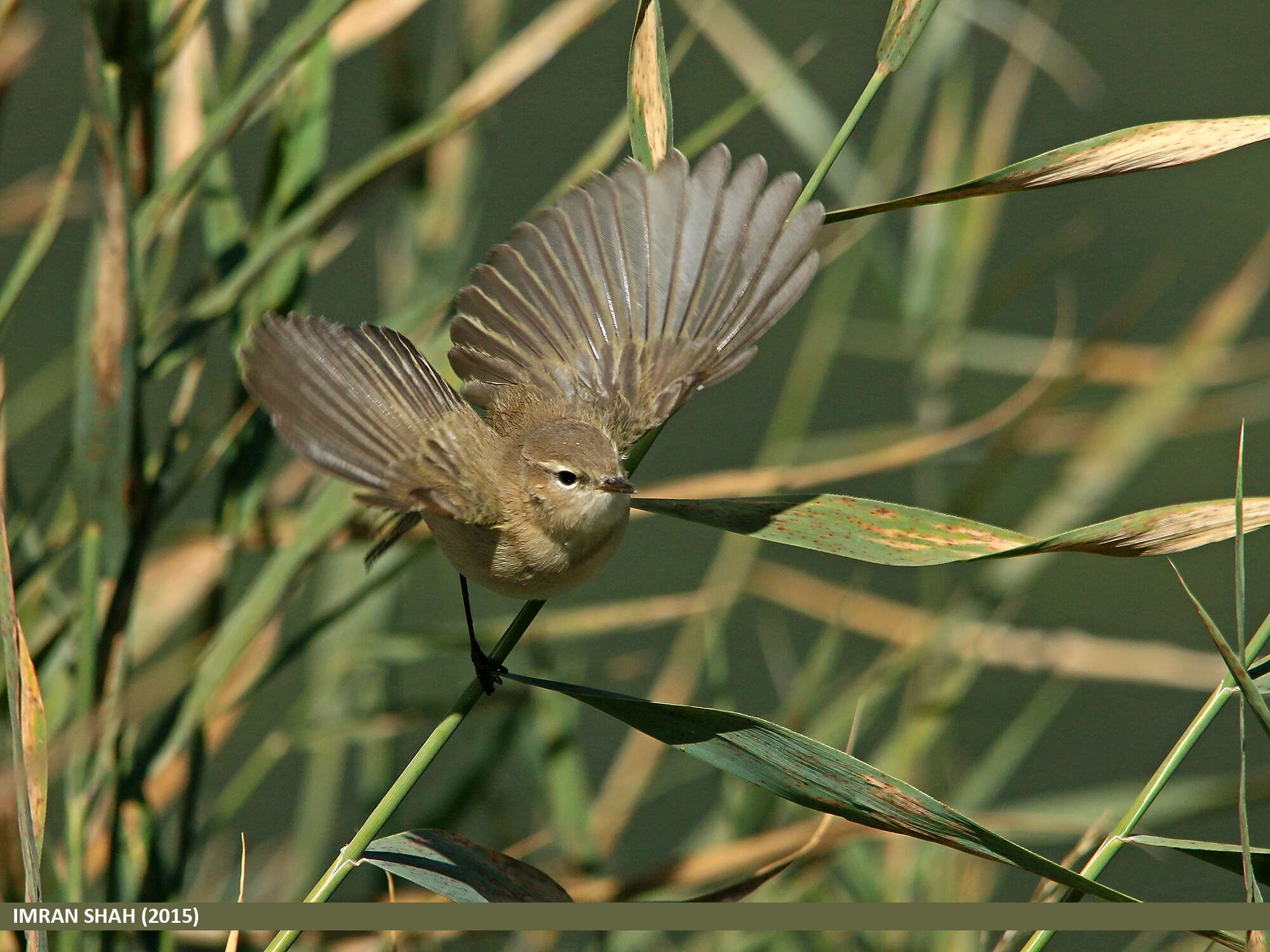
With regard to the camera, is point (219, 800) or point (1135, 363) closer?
point (219, 800)

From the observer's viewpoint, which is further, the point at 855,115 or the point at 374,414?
the point at 374,414

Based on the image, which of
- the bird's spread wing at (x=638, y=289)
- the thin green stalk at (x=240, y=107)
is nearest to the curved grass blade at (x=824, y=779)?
the bird's spread wing at (x=638, y=289)

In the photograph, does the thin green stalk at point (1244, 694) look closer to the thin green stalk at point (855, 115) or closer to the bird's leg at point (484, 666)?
the thin green stalk at point (855, 115)

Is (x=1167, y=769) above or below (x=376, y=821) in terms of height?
above

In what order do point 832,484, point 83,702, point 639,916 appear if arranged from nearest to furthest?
point 639,916, point 83,702, point 832,484

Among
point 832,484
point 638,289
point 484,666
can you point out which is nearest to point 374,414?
point 484,666

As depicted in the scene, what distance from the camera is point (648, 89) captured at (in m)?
1.03

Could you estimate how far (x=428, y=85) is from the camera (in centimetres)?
195

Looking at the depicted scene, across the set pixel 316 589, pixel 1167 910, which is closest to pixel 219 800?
pixel 316 589

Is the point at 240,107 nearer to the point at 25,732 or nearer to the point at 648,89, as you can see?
the point at 648,89

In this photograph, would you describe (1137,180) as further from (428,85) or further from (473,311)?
(473,311)

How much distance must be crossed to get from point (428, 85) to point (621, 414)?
3.09 feet

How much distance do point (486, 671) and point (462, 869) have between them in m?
0.15

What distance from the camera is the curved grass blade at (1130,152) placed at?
2.85 feet
